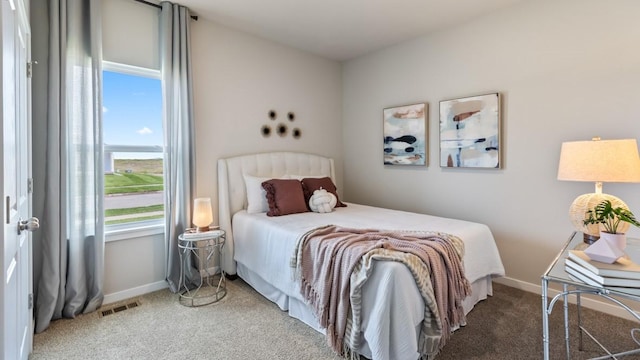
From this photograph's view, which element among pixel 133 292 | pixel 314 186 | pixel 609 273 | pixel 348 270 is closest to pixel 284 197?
pixel 314 186

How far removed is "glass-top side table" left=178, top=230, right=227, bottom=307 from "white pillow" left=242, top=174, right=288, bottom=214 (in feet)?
1.46

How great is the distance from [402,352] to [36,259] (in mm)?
2695

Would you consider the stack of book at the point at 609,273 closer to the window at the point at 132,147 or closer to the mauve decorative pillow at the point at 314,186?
the mauve decorative pillow at the point at 314,186

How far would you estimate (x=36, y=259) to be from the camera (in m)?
2.32

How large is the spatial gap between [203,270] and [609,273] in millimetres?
3174

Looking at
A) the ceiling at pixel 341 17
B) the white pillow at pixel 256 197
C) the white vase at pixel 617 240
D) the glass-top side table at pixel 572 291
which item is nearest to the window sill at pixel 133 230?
the white pillow at pixel 256 197

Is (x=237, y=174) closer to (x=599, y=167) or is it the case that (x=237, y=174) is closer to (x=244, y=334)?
(x=244, y=334)

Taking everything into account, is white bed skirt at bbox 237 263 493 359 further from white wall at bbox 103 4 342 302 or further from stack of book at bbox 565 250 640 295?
white wall at bbox 103 4 342 302

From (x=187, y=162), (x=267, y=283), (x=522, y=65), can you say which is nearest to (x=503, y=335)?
(x=267, y=283)

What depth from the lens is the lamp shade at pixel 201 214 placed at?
111 inches

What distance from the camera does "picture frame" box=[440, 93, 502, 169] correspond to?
10.0 ft

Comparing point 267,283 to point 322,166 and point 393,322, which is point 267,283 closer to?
point 393,322

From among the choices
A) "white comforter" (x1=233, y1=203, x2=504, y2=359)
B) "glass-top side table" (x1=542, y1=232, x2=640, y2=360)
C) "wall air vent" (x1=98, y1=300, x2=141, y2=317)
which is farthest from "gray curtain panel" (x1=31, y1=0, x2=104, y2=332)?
"glass-top side table" (x1=542, y1=232, x2=640, y2=360)

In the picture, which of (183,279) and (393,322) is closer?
(393,322)
